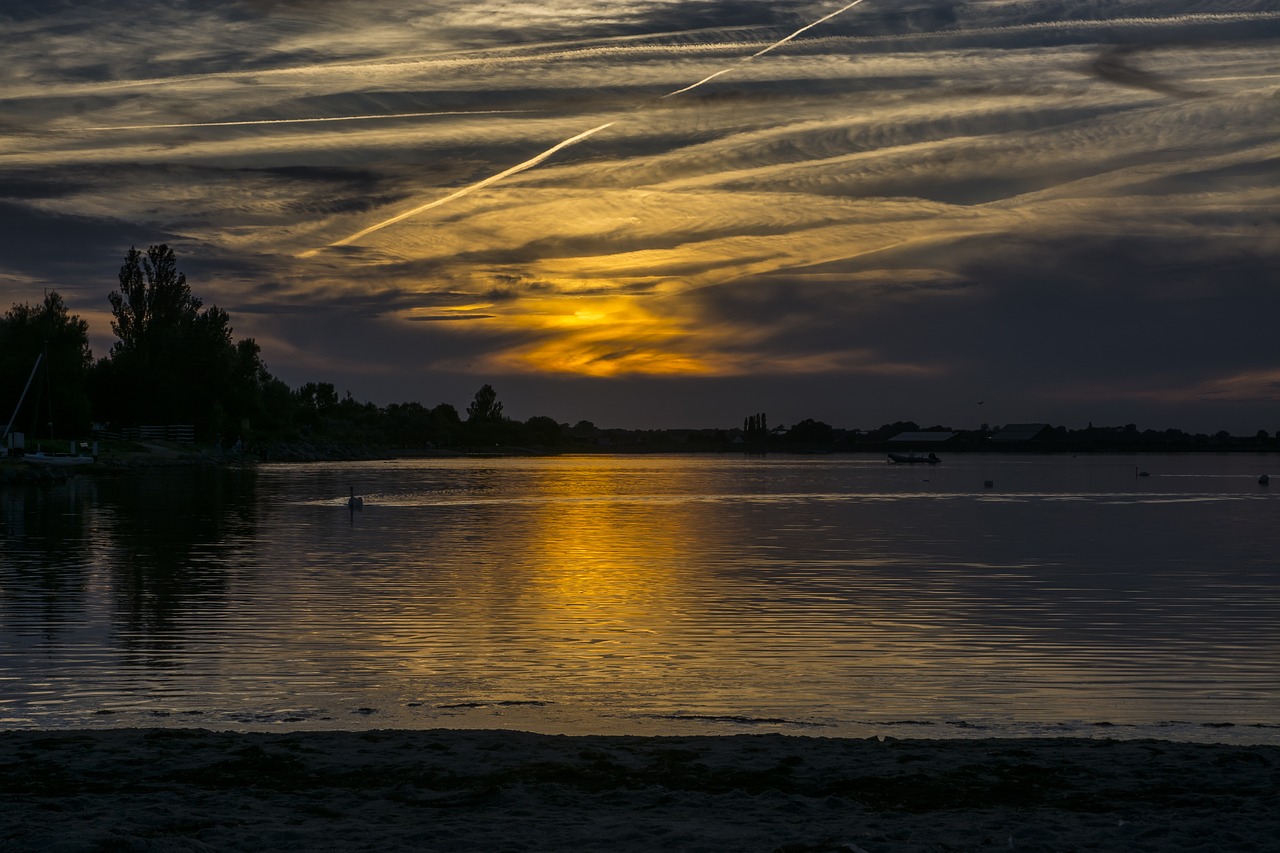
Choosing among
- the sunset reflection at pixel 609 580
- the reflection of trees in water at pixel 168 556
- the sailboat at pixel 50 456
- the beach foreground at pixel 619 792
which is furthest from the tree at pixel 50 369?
the beach foreground at pixel 619 792

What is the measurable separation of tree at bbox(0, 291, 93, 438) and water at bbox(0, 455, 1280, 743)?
91048 mm

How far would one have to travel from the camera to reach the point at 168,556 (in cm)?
3941

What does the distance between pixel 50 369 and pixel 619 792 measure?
14385 cm

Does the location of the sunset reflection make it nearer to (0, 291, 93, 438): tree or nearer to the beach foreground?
the beach foreground

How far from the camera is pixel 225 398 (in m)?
184

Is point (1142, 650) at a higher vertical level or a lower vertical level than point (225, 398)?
lower

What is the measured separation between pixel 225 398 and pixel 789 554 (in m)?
157

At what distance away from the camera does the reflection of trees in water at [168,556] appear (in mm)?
24438

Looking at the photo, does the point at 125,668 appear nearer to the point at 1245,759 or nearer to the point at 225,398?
the point at 1245,759

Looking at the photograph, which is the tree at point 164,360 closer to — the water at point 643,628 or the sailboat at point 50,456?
the sailboat at point 50,456

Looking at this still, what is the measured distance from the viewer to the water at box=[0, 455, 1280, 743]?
16.2 m

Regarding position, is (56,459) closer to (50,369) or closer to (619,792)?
(50,369)

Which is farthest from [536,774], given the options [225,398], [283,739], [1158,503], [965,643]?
[225,398]

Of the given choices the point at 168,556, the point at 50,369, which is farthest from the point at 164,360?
the point at 168,556
